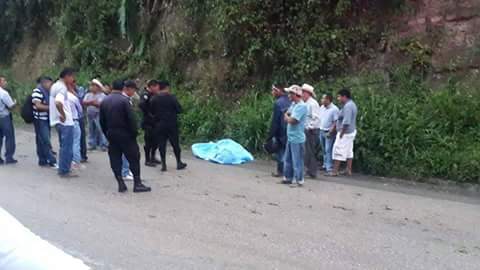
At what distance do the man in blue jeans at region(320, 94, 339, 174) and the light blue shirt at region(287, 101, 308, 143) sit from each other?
6.28ft

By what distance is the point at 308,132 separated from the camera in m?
12.2

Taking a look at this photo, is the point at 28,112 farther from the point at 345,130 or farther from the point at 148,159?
the point at 345,130

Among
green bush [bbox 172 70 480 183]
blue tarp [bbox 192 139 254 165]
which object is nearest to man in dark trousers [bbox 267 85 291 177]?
green bush [bbox 172 70 480 183]

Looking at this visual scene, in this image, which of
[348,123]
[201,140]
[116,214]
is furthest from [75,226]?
[201,140]

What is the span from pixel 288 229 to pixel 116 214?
236cm

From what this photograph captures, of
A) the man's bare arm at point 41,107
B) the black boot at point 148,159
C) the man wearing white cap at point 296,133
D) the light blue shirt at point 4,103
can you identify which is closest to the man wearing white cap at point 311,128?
the man wearing white cap at point 296,133

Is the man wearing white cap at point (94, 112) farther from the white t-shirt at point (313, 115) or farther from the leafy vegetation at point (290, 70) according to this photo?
the white t-shirt at point (313, 115)

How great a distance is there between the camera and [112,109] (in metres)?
9.88

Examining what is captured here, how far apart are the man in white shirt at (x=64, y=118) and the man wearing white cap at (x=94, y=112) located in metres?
2.37

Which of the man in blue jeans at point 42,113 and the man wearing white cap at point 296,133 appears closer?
the man wearing white cap at point 296,133

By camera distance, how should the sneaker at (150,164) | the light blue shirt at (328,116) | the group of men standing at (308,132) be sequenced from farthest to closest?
the sneaker at (150,164)
the light blue shirt at (328,116)
the group of men standing at (308,132)

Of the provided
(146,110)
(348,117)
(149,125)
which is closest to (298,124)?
(348,117)

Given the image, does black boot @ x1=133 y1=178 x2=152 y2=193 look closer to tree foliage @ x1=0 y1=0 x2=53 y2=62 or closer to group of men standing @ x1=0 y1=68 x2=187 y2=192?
group of men standing @ x1=0 y1=68 x2=187 y2=192

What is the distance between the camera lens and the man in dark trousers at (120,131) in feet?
32.3
